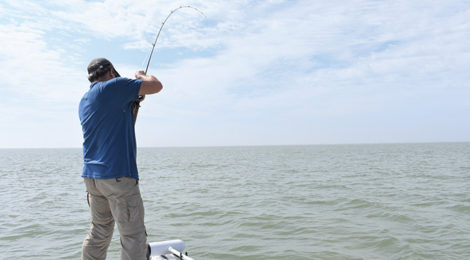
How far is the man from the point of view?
292 cm

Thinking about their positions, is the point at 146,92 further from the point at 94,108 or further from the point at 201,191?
the point at 201,191

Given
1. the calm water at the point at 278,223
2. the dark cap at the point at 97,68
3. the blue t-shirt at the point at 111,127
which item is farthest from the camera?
the calm water at the point at 278,223

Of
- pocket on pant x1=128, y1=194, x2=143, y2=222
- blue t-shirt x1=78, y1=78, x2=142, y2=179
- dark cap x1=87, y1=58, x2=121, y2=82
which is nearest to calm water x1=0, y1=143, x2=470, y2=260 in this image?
pocket on pant x1=128, y1=194, x2=143, y2=222

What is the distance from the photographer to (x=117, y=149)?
2.95m

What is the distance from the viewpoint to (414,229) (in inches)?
309

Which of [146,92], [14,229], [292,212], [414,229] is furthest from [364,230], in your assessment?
Answer: [14,229]

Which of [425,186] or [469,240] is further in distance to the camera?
[425,186]

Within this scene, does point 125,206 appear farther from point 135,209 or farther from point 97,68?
point 97,68

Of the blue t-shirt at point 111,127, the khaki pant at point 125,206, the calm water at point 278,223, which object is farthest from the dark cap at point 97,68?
the calm water at point 278,223

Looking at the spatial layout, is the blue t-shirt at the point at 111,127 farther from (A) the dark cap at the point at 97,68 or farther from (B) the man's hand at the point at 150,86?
(A) the dark cap at the point at 97,68

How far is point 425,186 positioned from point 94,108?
49.4ft

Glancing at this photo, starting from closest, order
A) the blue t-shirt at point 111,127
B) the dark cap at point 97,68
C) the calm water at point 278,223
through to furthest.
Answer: the blue t-shirt at point 111,127 < the dark cap at point 97,68 < the calm water at point 278,223

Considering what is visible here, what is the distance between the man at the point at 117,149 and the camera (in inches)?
115

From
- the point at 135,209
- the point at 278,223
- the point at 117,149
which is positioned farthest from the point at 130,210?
the point at 278,223
